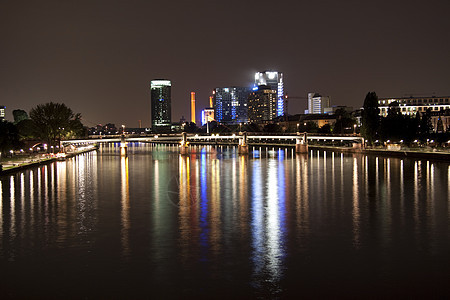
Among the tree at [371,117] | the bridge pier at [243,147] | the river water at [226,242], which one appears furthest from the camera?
the bridge pier at [243,147]

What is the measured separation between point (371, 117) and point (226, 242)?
7043 cm

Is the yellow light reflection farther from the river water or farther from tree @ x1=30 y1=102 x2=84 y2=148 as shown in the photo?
tree @ x1=30 y1=102 x2=84 y2=148

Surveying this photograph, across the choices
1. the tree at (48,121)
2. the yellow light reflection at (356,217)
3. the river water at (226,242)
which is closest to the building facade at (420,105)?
the tree at (48,121)

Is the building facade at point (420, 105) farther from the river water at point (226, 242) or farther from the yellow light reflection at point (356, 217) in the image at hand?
the river water at point (226, 242)

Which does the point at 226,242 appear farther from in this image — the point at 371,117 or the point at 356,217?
the point at 371,117

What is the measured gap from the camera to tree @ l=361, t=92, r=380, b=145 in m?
83.0

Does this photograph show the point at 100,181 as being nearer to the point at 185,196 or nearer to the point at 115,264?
the point at 185,196

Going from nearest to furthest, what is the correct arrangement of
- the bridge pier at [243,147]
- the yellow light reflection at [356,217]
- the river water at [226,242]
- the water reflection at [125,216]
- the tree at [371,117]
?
the river water at [226,242]
the water reflection at [125,216]
the yellow light reflection at [356,217]
the tree at [371,117]
the bridge pier at [243,147]

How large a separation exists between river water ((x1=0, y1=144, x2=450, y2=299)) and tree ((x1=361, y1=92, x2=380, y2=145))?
48699mm

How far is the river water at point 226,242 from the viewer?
1378cm

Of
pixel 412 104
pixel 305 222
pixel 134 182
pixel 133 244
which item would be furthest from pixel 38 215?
pixel 412 104

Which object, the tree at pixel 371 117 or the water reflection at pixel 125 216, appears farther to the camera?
the tree at pixel 371 117

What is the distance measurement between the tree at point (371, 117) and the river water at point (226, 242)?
48699 millimetres

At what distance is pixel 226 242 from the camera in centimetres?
1878
